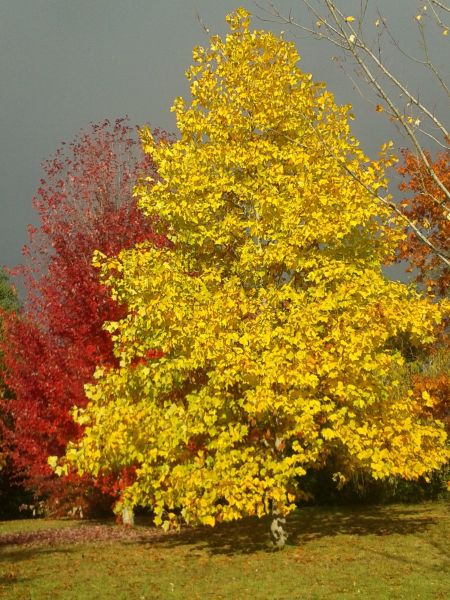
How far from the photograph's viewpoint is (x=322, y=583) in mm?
10156

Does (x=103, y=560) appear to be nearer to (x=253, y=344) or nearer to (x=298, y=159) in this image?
(x=253, y=344)

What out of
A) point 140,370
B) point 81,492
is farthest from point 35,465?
point 140,370

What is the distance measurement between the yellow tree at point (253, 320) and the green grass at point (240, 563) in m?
1.10

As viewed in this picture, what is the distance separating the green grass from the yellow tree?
1102 mm

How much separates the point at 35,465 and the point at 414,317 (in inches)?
454

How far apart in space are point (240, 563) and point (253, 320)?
4.65 meters

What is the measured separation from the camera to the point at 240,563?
12.1 m

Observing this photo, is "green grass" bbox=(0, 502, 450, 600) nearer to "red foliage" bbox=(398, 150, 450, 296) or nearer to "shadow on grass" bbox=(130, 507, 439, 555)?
"shadow on grass" bbox=(130, 507, 439, 555)

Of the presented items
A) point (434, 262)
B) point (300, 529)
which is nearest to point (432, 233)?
point (434, 262)

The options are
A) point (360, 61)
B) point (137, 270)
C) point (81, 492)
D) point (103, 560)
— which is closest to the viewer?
point (360, 61)

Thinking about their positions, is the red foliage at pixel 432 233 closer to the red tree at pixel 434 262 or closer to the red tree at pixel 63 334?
the red tree at pixel 434 262

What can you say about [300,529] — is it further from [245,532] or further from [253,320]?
[253,320]

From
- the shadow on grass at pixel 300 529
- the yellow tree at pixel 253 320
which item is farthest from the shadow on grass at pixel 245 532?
the yellow tree at pixel 253 320

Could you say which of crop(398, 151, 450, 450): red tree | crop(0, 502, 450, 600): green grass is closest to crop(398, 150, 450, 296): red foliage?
crop(398, 151, 450, 450): red tree
